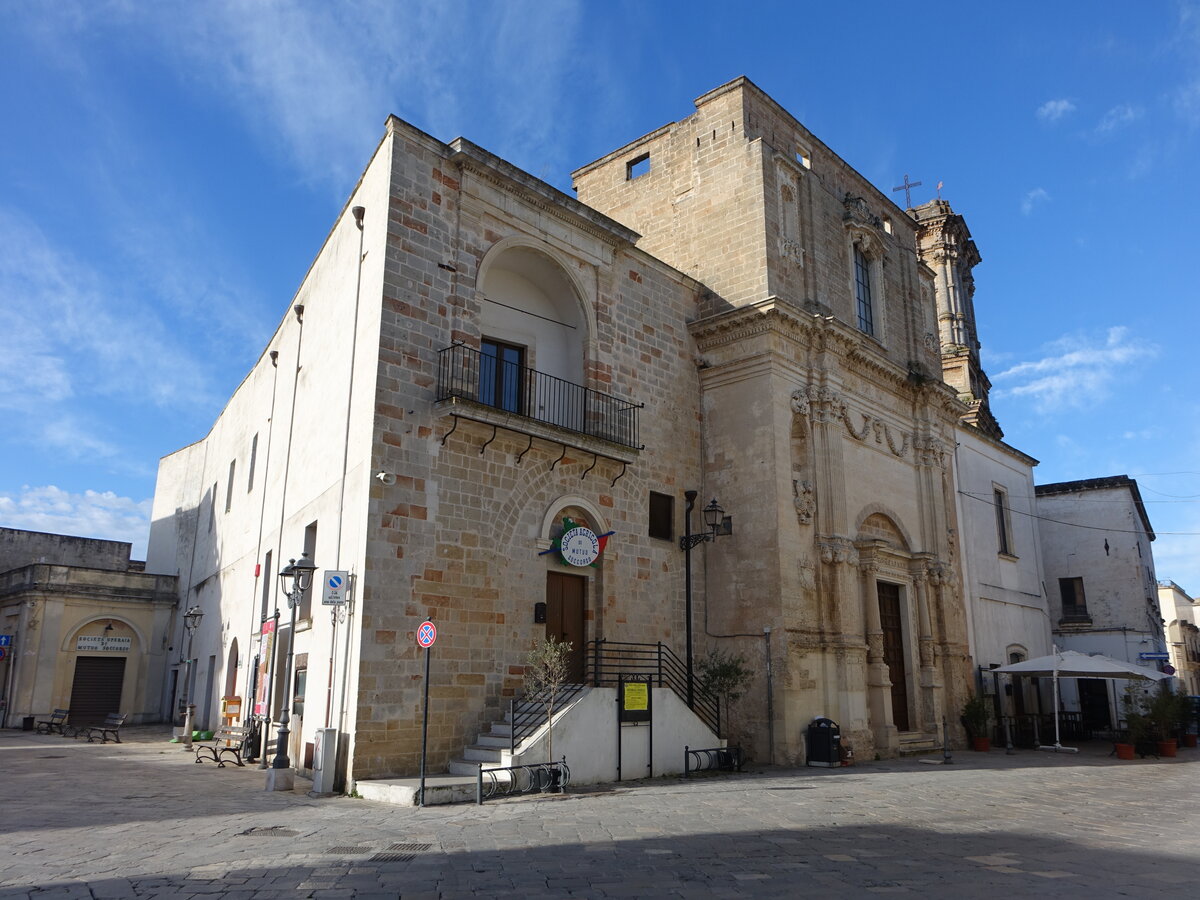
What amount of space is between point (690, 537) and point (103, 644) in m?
20.5

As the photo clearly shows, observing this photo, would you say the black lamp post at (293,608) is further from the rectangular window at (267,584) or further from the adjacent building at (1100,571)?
the adjacent building at (1100,571)

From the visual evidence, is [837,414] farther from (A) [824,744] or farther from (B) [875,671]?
(A) [824,744]

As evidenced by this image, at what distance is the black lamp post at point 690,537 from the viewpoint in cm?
1605

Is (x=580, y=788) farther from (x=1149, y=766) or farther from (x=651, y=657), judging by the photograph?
(x=1149, y=766)

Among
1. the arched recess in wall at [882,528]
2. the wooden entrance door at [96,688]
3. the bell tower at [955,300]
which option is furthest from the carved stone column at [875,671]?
the wooden entrance door at [96,688]

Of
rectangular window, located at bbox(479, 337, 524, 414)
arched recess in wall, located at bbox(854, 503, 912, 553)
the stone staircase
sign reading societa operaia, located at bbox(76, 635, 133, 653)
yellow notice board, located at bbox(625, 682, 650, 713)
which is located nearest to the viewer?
the stone staircase

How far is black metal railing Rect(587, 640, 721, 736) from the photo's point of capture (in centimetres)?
1505

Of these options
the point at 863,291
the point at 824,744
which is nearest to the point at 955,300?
the point at 863,291

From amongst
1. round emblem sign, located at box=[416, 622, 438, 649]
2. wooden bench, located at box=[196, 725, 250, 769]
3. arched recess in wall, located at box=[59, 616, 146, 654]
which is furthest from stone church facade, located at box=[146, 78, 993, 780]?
arched recess in wall, located at box=[59, 616, 146, 654]

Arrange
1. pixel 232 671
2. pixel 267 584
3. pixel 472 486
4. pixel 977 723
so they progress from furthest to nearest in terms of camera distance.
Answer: pixel 232 671 → pixel 977 723 → pixel 267 584 → pixel 472 486

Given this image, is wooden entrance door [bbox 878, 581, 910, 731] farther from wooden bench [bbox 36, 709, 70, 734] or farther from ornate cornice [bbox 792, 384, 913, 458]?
wooden bench [bbox 36, 709, 70, 734]

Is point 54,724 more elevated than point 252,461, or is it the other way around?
point 252,461

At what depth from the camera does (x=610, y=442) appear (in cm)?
1559

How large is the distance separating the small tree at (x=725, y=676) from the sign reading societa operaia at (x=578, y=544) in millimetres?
2919
